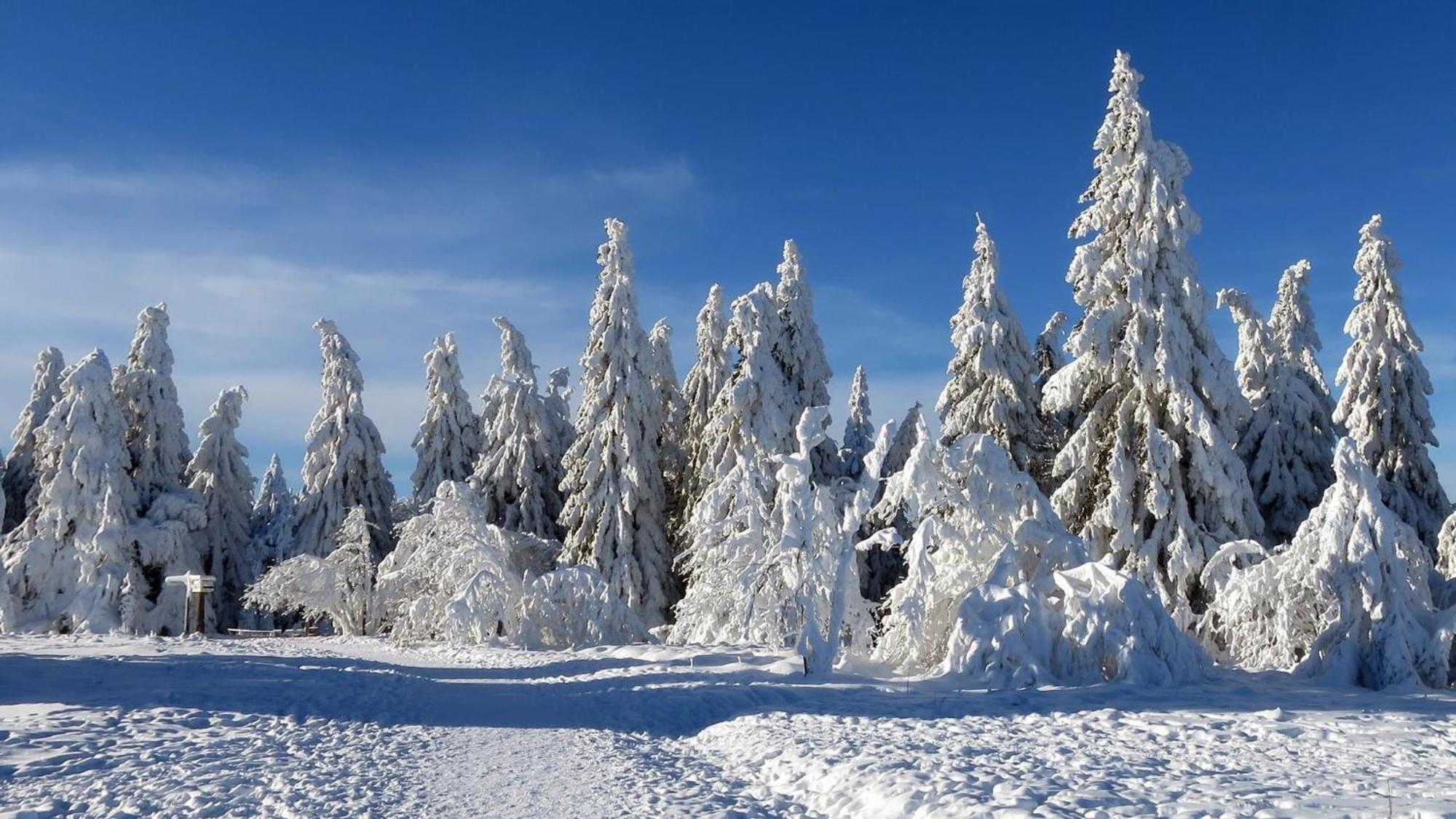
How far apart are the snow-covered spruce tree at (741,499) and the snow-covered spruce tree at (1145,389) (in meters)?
7.18

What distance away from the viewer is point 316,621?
121 ft

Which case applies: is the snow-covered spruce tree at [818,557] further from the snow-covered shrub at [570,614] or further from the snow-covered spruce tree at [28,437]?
the snow-covered spruce tree at [28,437]

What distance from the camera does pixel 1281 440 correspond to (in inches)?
1101

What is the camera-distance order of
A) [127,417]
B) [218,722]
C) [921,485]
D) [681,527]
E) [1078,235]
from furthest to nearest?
[127,417]
[681,527]
[1078,235]
[921,485]
[218,722]

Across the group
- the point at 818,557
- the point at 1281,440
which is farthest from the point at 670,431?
the point at 1281,440

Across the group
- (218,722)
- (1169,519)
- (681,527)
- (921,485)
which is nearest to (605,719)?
(218,722)

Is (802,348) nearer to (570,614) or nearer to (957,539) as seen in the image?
(570,614)

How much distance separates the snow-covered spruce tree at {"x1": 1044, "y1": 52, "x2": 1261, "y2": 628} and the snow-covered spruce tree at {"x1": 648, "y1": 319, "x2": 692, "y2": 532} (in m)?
15.0

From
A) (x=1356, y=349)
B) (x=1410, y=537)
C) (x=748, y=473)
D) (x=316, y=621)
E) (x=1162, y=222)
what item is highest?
(x=1162, y=222)

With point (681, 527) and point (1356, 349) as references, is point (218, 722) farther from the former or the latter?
point (1356, 349)

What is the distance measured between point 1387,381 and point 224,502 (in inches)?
1585

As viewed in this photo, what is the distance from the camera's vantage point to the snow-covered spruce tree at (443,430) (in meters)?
39.3

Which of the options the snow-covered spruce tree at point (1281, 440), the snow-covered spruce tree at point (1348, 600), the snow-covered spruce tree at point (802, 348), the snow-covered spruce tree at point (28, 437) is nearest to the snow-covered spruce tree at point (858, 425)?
the snow-covered spruce tree at point (802, 348)

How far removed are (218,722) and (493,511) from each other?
83.1 feet
